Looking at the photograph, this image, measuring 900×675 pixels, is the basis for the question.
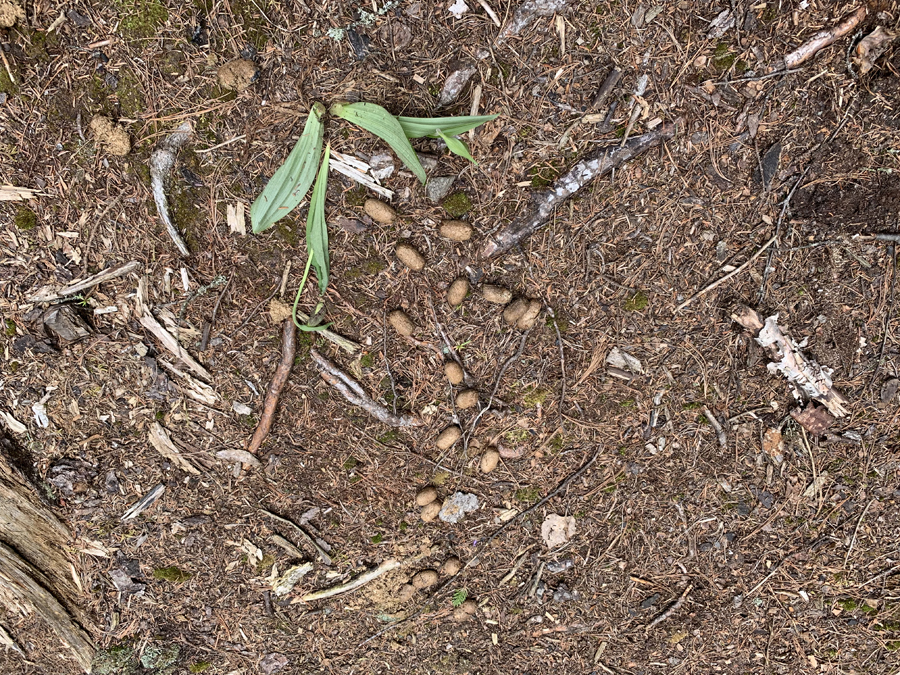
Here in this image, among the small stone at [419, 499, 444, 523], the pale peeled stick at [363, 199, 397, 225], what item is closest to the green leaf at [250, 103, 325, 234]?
the pale peeled stick at [363, 199, 397, 225]

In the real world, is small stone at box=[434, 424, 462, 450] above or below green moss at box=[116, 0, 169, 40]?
below

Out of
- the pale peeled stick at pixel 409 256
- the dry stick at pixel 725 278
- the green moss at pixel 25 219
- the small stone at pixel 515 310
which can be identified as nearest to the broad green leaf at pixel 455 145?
→ the pale peeled stick at pixel 409 256

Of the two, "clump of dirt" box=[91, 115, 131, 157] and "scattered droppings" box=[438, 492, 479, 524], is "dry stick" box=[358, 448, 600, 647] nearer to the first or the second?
"scattered droppings" box=[438, 492, 479, 524]

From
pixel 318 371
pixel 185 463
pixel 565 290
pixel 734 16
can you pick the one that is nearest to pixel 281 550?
pixel 185 463

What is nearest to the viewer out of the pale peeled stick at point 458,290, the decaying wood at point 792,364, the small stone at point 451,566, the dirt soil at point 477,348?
the dirt soil at point 477,348

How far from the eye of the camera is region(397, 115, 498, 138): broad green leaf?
229 centimetres

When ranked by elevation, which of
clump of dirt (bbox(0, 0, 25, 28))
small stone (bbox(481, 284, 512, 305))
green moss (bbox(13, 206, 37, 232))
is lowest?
small stone (bbox(481, 284, 512, 305))

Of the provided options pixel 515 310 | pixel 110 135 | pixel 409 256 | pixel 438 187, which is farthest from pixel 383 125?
pixel 110 135

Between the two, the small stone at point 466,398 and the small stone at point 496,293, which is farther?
the small stone at point 466,398

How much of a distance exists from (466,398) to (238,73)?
6.54 ft

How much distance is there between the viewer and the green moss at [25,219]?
2506 mm

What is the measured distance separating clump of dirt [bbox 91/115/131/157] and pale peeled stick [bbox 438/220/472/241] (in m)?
1.62

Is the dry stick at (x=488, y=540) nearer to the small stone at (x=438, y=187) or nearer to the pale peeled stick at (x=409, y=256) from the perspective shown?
the pale peeled stick at (x=409, y=256)

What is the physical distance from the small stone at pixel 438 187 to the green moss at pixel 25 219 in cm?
205
